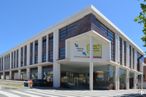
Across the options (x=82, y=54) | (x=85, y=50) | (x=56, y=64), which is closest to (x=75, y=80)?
(x=56, y=64)

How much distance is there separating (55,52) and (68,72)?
5086 mm

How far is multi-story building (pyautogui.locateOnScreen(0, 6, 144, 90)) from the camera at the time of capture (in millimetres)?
45188

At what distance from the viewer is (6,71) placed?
293 feet

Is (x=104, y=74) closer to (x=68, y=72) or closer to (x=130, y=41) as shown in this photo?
(x=68, y=72)

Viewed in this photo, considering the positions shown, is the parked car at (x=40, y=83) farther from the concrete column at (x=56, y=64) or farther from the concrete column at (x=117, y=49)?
the concrete column at (x=117, y=49)

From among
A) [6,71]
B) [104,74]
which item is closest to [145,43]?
[104,74]

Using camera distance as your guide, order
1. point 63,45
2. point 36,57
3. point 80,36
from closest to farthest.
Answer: point 80,36 < point 63,45 < point 36,57

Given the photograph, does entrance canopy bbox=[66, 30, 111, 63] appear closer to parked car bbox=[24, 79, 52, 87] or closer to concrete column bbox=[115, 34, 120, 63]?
parked car bbox=[24, 79, 52, 87]

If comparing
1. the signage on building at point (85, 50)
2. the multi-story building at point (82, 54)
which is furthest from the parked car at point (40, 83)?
the signage on building at point (85, 50)

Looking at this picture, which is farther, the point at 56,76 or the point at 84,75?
the point at 84,75

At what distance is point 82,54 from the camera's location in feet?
149

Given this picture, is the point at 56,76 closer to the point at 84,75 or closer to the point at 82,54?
the point at 82,54

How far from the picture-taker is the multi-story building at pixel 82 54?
45.2m

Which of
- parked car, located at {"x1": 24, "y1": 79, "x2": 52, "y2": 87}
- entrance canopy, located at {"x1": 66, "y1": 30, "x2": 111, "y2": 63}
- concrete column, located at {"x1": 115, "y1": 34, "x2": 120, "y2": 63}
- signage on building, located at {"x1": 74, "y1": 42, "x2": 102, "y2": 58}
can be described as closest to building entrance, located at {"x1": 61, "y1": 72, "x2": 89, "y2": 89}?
parked car, located at {"x1": 24, "y1": 79, "x2": 52, "y2": 87}
